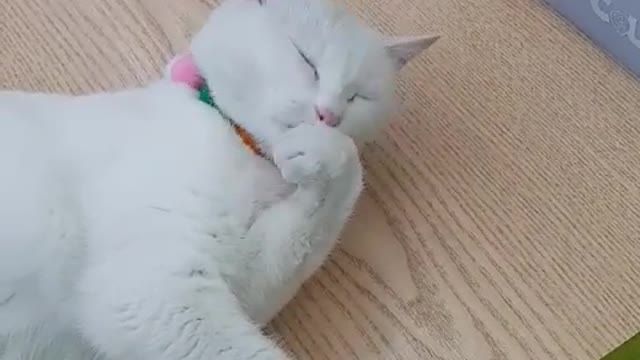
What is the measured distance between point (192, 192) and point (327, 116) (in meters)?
0.15

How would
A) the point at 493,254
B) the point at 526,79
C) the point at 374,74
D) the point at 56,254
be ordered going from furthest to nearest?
the point at 526,79 < the point at 493,254 < the point at 374,74 < the point at 56,254

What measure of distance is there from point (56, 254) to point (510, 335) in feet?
1.57

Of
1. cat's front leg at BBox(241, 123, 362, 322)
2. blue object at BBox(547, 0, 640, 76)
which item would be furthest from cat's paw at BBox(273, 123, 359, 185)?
blue object at BBox(547, 0, 640, 76)

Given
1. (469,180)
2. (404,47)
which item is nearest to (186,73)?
(404,47)

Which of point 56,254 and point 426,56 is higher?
point 426,56

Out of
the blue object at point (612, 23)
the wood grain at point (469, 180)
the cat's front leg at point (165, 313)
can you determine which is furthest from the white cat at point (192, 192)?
the blue object at point (612, 23)

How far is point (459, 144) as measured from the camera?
52.8 inches

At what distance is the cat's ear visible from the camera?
3.88ft

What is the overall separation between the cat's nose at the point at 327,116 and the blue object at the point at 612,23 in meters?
0.46

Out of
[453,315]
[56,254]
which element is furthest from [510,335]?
A: [56,254]

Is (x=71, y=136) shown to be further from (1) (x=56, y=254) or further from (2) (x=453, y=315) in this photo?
(2) (x=453, y=315)

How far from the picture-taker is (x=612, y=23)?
1.39 metres

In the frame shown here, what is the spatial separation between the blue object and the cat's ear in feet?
0.97

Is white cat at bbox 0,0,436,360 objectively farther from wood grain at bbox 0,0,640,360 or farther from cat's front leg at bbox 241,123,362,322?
wood grain at bbox 0,0,640,360
